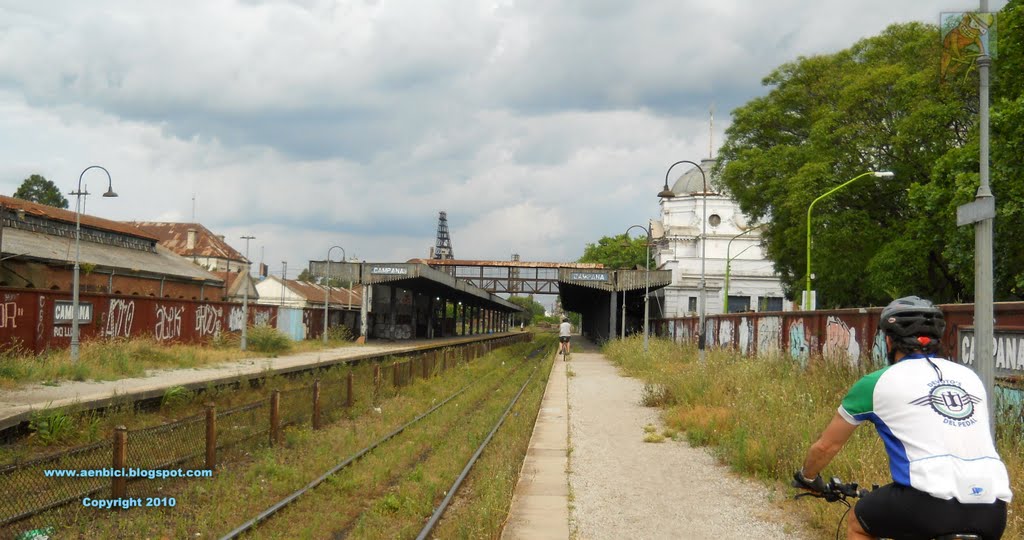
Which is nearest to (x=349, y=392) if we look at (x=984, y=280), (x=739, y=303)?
(x=984, y=280)

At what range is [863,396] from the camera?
3.32 metres

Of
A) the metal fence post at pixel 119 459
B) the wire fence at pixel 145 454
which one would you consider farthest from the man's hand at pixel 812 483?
the metal fence post at pixel 119 459

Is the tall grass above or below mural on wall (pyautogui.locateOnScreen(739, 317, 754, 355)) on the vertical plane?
below

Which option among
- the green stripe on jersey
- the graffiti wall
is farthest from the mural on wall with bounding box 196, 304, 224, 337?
the green stripe on jersey

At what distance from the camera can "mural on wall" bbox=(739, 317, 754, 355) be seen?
2392 centimetres

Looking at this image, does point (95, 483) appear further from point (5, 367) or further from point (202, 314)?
point (202, 314)

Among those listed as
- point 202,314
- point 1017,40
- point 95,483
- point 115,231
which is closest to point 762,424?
point 95,483

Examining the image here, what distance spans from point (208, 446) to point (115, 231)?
3851 cm

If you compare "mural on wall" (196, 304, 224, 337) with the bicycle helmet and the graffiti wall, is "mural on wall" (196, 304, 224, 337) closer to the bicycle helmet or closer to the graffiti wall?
the graffiti wall

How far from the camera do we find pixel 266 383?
17984 millimetres

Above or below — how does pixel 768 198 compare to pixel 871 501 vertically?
above

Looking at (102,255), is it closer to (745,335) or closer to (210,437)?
(745,335)

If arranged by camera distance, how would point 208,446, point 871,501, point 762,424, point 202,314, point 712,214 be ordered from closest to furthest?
1. point 871,501
2. point 208,446
3. point 762,424
4. point 202,314
5. point 712,214

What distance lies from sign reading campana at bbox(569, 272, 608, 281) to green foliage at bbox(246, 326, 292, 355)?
16.0 meters
